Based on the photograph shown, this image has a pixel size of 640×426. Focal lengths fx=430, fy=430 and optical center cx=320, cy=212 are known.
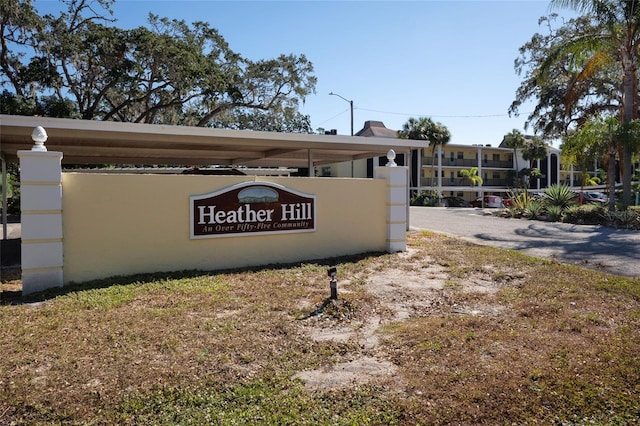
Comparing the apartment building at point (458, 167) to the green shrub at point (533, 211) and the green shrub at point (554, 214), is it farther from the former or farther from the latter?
the green shrub at point (554, 214)

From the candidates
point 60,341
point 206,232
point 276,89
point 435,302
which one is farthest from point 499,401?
point 276,89

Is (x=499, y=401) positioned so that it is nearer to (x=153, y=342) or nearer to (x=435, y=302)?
(x=435, y=302)

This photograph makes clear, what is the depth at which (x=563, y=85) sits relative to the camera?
29406mm

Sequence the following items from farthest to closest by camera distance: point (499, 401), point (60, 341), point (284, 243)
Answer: point (284, 243)
point (60, 341)
point (499, 401)

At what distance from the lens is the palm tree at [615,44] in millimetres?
15930

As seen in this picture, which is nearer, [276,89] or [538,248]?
[538,248]

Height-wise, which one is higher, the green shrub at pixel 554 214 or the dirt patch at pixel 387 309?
the green shrub at pixel 554 214

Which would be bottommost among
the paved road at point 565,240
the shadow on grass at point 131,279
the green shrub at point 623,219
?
the shadow on grass at point 131,279

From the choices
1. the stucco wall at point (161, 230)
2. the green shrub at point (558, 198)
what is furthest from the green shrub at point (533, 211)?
the stucco wall at point (161, 230)

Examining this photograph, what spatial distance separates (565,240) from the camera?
40.2 ft

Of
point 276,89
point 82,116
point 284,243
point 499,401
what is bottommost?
point 499,401

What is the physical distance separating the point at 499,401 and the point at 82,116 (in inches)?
1025

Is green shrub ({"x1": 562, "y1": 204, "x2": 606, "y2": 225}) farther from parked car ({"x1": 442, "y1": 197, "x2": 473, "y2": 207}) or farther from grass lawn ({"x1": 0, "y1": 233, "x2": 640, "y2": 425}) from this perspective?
parked car ({"x1": 442, "y1": 197, "x2": 473, "y2": 207})

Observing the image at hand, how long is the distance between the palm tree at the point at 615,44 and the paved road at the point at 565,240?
5.24 metres
